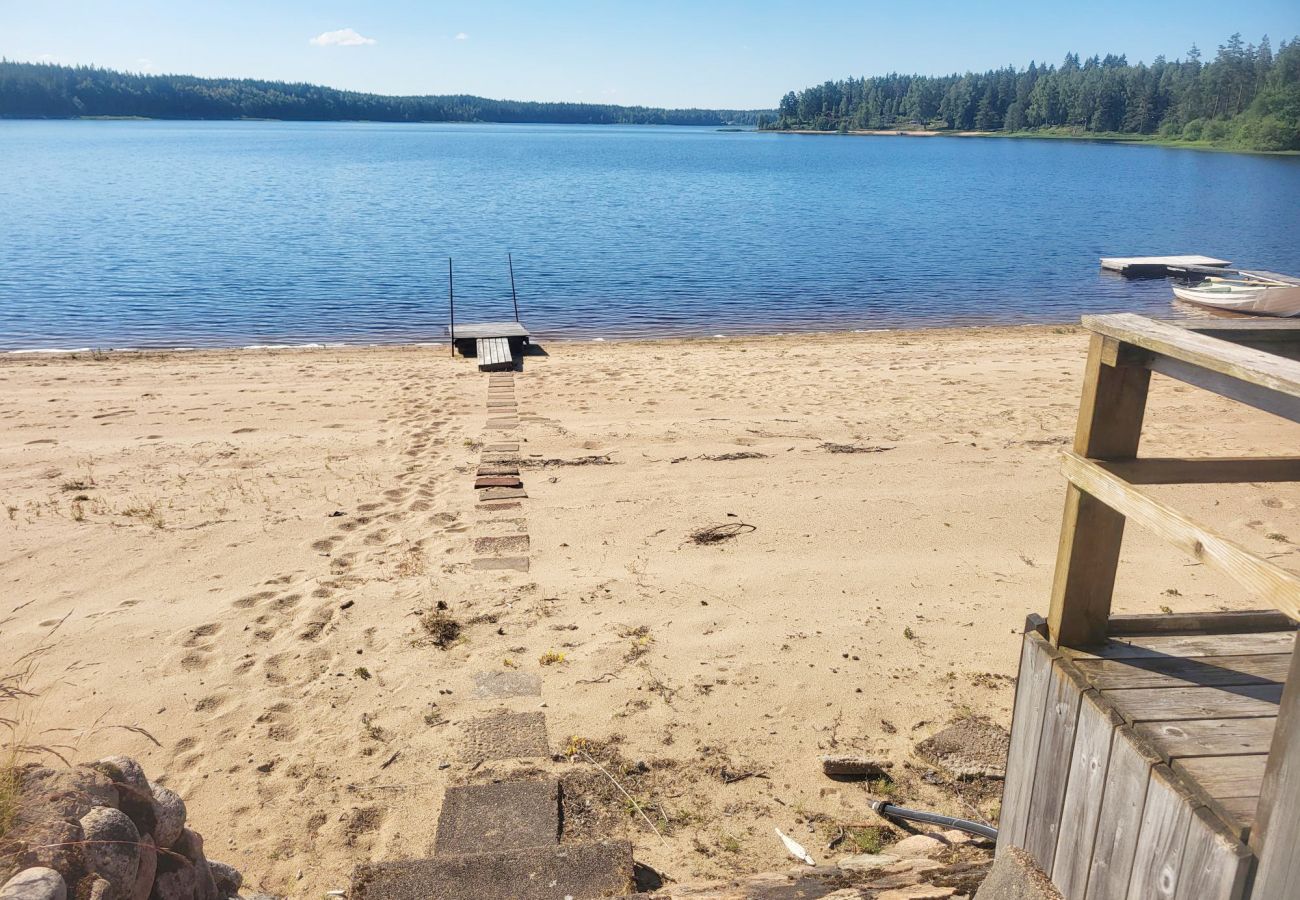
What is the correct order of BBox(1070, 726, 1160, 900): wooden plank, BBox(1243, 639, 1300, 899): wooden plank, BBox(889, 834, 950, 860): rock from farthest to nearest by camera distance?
BBox(889, 834, 950, 860): rock
BBox(1070, 726, 1160, 900): wooden plank
BBox(1243, 639, 1300, 899): wooden plank

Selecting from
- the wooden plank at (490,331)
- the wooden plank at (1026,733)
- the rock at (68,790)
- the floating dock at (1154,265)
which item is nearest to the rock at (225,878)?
the rock at (68,790)

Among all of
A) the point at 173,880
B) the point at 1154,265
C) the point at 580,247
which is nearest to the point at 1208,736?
the point at 173,880

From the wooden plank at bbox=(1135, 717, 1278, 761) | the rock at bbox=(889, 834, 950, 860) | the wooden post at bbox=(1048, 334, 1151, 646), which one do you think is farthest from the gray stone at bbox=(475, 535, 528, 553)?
the wooden plank at bbox=(1135, 717, 1278, 761)

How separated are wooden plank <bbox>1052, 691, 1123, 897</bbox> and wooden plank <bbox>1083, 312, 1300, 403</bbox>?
726 mm

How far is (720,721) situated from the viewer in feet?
16.0

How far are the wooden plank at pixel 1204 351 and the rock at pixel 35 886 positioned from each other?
2984 millimetres

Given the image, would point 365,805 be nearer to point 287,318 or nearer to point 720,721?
point 720,721

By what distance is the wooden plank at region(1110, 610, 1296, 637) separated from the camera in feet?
9.65

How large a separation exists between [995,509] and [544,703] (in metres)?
4.48

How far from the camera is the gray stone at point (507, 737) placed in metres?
4.57

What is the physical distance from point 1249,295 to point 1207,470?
2155 cm

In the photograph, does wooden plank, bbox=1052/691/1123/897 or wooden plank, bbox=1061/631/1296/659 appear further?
A: wooden plank, bbox=1061/631/1296/659

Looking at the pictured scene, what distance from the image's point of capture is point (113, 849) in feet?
8.41

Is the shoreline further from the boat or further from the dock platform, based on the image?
the boat
